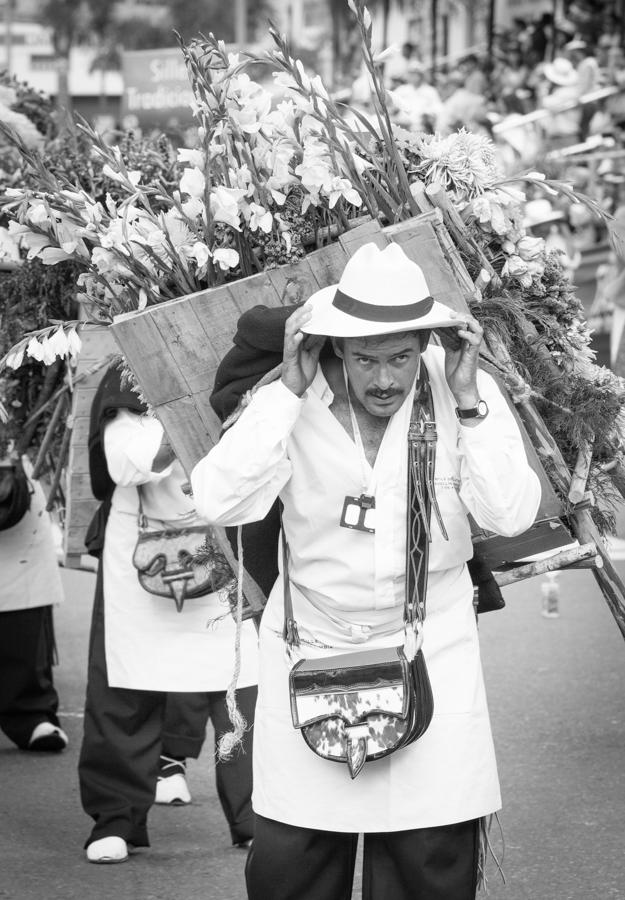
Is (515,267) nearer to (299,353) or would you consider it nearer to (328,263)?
(328,263)

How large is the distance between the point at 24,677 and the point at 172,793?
3.39 feet

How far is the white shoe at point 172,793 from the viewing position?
20.0 ft

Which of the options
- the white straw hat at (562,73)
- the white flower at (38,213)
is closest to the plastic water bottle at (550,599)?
the white flower at (38,213)

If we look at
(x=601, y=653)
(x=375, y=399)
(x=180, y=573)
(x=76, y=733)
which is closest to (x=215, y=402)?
(x=375, y=399)

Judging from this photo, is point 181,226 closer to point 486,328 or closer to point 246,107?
point 246,107

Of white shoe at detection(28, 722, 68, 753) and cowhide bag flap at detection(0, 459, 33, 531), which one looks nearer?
cowhide bag flap at detection(0, 459, 33, 531)

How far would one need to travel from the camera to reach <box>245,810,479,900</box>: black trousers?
3570 millimetres

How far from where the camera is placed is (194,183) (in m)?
3.99

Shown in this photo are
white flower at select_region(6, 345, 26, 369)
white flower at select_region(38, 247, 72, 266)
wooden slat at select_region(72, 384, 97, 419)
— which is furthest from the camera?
wooden slat at select_region(72, 384, 97, 419)

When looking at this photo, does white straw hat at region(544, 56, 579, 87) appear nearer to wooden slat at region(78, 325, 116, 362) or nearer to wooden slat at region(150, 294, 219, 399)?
wooden slat at region(78, 325, 116, 362)

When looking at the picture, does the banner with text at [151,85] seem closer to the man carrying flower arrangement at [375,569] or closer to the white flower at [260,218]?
the white flower at [260,218]

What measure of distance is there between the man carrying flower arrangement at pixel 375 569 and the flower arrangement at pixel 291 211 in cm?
50

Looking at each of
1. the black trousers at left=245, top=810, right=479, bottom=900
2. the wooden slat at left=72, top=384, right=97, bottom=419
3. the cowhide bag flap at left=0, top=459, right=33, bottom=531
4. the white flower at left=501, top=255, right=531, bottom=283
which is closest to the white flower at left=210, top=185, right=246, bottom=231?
the white flower at left=501, top=255, right=531, bottom=283

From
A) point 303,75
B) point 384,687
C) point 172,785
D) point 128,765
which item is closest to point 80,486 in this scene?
point 128,765
